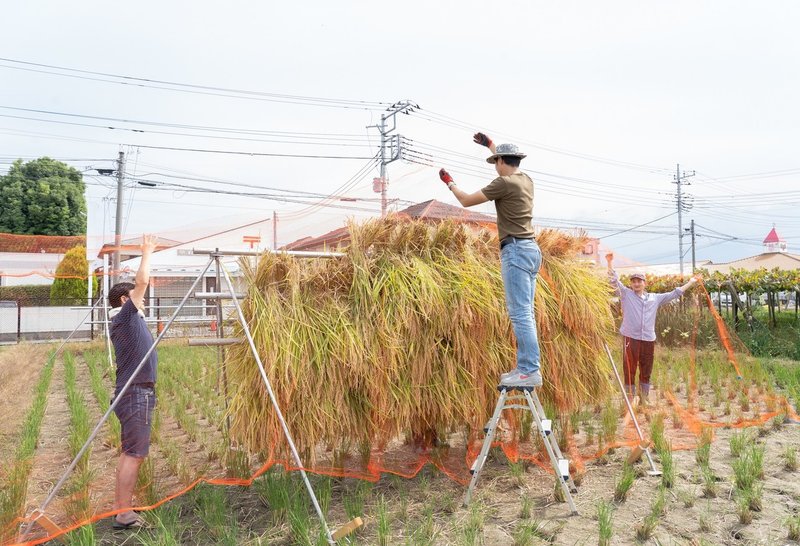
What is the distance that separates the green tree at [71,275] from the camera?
53.5 feet

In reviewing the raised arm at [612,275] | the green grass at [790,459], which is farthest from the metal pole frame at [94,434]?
the green grass at [790,459]

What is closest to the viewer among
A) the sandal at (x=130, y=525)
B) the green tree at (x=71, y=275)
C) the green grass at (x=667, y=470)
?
the sandal at (x=130, y=525)

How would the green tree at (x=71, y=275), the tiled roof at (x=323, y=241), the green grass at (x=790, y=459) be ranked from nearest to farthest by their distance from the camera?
the green grass at (x=790, y=459) < the tiled roof at (x=323, y=241) < the green tree at (x=71, y=275)

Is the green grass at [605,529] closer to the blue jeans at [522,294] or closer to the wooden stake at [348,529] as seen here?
the blue jeans at [522,294]

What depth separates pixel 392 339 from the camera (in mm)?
3949

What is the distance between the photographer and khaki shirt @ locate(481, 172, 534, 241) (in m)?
3.85

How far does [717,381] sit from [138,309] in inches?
265

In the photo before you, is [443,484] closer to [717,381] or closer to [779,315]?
[717,381]

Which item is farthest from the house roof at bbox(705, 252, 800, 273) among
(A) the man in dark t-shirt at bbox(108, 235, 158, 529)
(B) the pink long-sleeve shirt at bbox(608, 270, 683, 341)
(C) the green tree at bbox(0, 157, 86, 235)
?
(C) the green tree at bbox(0, 157, 86, 235)

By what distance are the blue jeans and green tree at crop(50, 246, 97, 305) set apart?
11.9 metres

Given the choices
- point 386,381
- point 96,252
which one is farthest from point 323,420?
point 96,252

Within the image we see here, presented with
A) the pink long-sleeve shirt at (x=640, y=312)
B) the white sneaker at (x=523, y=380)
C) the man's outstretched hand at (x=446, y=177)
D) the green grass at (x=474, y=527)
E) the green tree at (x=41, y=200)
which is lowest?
the green grass at (x=474, y=527)

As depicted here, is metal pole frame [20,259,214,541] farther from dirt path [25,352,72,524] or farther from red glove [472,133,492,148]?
red glove [472,133,492,148]

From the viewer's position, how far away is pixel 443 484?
14.2 ft
